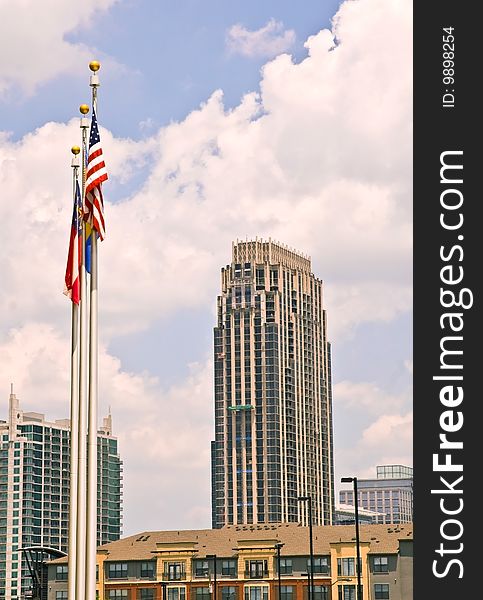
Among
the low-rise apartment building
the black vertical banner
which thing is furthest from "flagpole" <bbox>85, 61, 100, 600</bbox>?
the low-rise apartment building

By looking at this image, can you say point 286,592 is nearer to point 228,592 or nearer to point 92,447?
point 228,592

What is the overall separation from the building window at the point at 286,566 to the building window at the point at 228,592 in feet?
16.2

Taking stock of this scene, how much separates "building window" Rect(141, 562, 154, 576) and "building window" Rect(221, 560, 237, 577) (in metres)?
6.86

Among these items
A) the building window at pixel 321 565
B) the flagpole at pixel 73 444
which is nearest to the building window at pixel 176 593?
the building window at pixel 321 565

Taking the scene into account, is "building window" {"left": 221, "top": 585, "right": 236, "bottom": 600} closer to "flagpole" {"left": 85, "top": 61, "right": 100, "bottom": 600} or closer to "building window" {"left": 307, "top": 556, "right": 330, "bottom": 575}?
"building window" {"left": 307, "top": 556, "right": 330, "bottom": 575}

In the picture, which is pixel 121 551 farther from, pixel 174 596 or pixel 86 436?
pixel 86 436

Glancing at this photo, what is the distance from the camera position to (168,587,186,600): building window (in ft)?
417

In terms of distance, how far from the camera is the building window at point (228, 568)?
420 feet

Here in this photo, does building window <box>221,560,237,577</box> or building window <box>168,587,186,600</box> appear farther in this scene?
building window <box>221,560,237,577</box>

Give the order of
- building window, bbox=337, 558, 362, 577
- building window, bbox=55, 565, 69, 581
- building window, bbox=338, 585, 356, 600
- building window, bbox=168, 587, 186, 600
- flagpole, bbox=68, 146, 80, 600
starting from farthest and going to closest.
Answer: building window, bbox=55, 565, 69, 581, building window, bbox=168, 587, 186, 600, building window, bbox=337, 558, 362, 577, building window, bbox=338, 585, 356, 600, flagpole, bbox=68, 146, 80, 600

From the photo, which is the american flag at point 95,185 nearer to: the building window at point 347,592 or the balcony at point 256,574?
the building window at point 347,592

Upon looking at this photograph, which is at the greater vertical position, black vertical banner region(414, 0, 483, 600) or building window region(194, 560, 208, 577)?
black vertical banner region(414, 0, 483, 600)

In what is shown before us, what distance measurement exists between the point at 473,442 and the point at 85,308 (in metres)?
13.6

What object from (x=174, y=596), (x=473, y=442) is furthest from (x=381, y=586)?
(x=473, y=442)
